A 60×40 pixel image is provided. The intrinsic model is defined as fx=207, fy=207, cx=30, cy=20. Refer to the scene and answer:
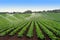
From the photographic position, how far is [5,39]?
88.6ft

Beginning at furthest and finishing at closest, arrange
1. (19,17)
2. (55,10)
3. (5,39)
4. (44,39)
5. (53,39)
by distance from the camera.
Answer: (55,10)
(19,17)
(5,39)
(44,39)
(53,39)

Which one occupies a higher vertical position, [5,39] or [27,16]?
[5,39]

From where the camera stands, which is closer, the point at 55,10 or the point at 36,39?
the point at 36,39

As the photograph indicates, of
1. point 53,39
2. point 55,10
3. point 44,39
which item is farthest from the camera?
point 55,10

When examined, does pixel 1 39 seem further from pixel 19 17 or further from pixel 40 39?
pixel 19 17

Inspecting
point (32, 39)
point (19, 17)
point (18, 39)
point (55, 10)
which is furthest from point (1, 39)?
point (55, 10)

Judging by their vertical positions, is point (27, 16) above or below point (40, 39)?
below

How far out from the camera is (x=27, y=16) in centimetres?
10406

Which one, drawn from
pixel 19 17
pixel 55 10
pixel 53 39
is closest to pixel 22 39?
pixel 53 39

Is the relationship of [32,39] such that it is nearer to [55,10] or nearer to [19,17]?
[19,17]

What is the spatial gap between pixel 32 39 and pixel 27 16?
77571 millimetres

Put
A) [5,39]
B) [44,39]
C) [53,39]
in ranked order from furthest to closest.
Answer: [5,39] < [44,39] < [53,39]

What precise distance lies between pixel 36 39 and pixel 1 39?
4.70 metres

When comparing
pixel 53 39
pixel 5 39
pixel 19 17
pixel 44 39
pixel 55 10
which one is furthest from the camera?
pixel 55 10
